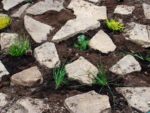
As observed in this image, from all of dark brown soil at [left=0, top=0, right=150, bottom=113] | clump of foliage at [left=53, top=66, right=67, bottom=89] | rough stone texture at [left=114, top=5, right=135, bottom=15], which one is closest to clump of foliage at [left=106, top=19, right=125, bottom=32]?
dark brown soil at [left=0, top=0, right=150, bottom=113]

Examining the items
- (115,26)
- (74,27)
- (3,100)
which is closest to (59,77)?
(3,100)

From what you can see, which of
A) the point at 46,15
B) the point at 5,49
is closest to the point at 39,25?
the point at 46,15

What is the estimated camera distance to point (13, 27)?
3.51 meters

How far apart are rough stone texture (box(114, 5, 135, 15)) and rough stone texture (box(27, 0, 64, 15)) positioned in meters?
0.54

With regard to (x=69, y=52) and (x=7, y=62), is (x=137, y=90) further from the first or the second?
(x=7, y=62)

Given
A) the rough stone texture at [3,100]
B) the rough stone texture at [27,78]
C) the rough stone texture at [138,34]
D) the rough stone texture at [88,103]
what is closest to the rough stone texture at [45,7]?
the rough stone texture at [138,34]

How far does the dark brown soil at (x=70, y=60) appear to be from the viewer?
2.80 meters

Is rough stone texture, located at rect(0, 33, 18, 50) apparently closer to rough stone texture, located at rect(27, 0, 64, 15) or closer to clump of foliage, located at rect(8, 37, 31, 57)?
clump of foliage, located at rect(8, 37, 31, 57)

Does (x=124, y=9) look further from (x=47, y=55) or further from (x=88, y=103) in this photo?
(x=88, y=103)

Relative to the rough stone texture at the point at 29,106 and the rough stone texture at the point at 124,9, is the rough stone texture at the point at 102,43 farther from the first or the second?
the rough stone texture at the point at 29,106

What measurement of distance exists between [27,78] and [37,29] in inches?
26.1

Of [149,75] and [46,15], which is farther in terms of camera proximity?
[46,15]

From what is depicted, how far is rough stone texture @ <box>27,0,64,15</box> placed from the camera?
3.67m

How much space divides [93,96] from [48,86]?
366 mm
